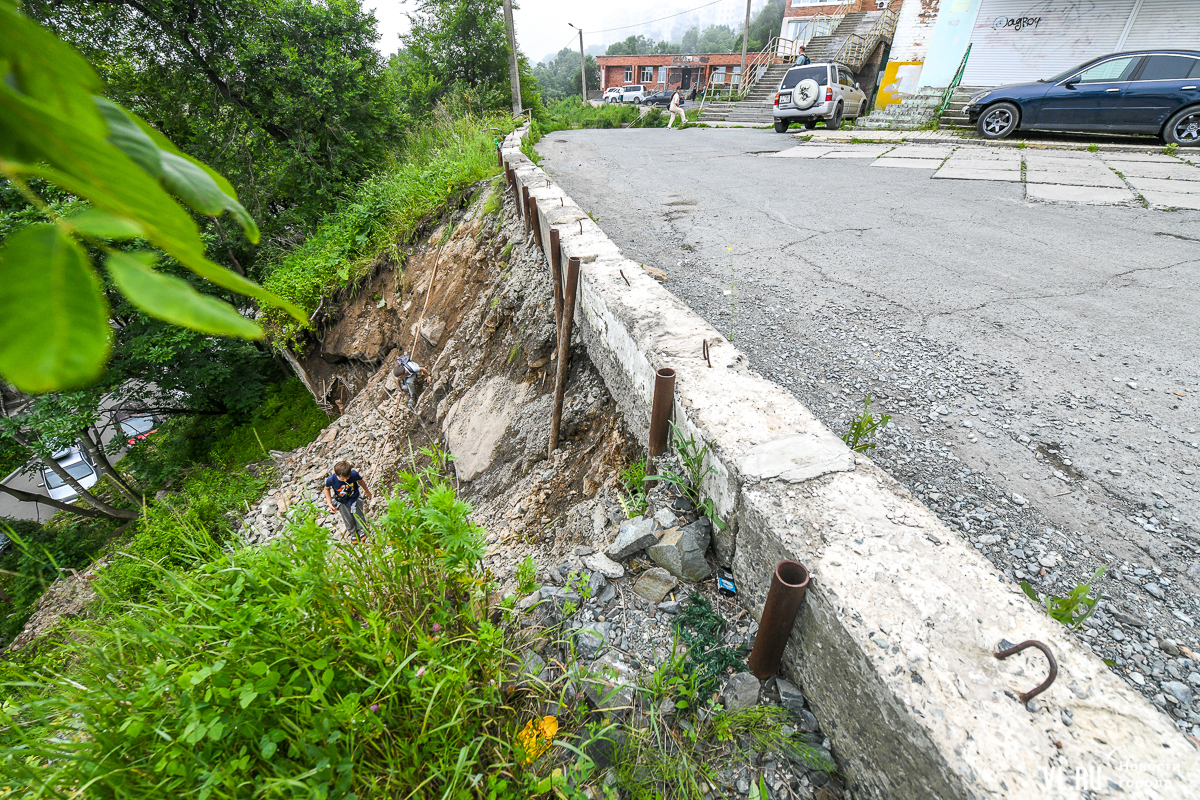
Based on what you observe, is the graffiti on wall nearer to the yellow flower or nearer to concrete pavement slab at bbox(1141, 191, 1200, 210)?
concrete pavement slab at bbox(1141, 191, 1200, 210)

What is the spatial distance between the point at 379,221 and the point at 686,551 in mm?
8754

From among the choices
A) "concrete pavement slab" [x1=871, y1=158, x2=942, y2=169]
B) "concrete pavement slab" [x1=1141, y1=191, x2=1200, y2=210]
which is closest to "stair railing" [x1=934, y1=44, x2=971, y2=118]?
"concrete pavement slab" [x1=871, y1=158, x2=942, y2=169]

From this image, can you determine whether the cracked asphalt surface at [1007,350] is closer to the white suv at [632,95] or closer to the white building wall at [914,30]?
the white building wall at [914,30]

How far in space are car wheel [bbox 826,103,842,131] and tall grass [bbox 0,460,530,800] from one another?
15.6 meters

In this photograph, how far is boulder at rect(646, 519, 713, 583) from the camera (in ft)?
6.80

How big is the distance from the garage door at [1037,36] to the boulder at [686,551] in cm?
1546

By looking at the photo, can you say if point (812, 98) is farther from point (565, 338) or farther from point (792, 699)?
point (792, 699)

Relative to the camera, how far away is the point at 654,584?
209 cm

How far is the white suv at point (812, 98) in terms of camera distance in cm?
1299

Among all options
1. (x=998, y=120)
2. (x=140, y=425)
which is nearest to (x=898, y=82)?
(x=998, y=120)

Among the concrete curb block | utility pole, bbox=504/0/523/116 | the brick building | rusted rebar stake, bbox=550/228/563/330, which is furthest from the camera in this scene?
the brick building

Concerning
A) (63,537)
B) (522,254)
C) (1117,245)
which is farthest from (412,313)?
(63,537)

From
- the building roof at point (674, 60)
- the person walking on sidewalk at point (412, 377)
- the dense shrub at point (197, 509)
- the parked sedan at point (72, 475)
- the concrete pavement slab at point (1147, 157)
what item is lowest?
the parked sedan at point (72, 475)

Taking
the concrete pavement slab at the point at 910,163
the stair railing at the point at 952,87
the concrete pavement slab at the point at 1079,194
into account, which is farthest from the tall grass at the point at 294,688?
the stair railing at the point at 952,87
